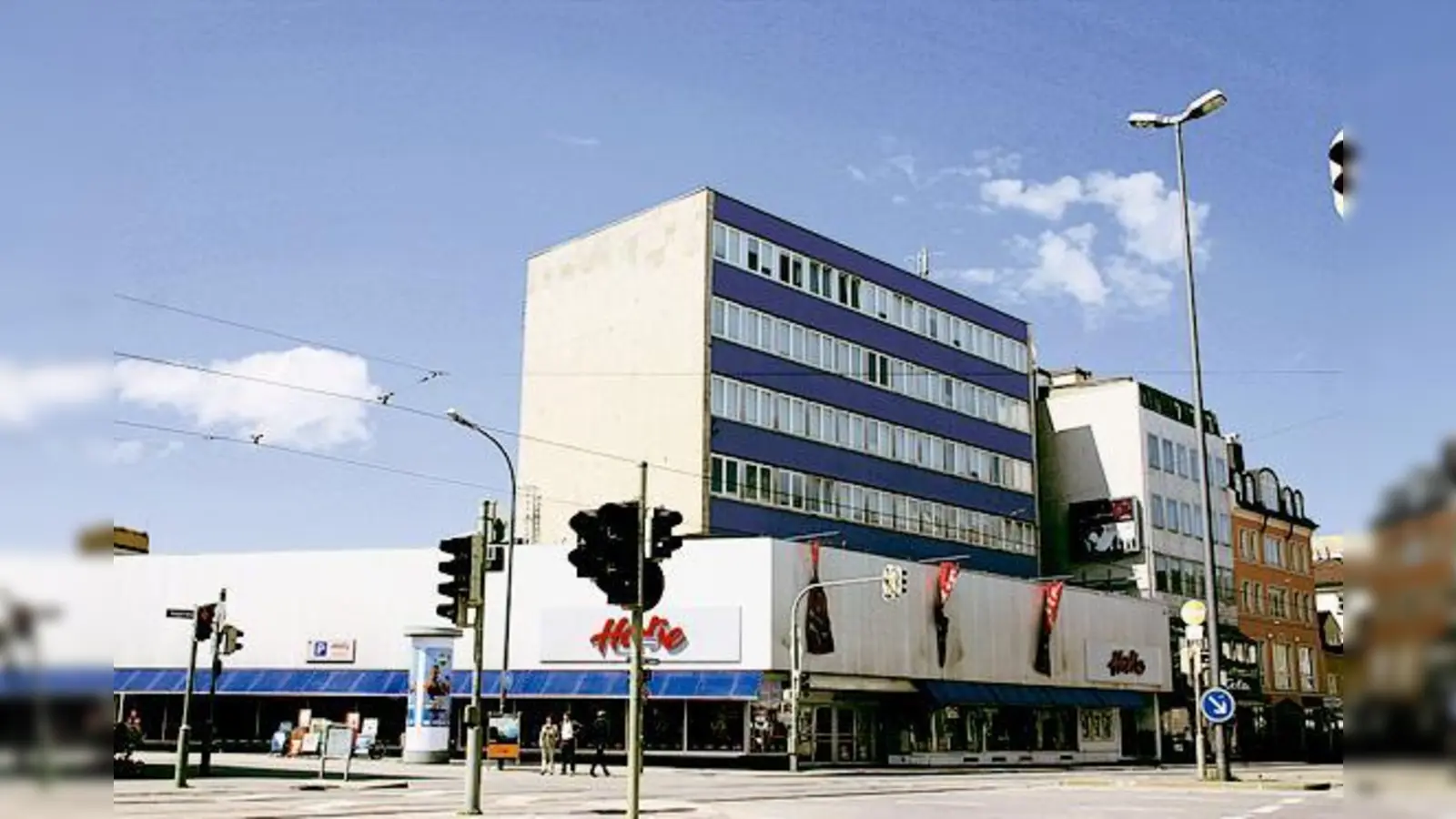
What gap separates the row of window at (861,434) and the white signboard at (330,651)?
1760cm

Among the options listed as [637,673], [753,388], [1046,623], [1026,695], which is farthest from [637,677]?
[1046,623]

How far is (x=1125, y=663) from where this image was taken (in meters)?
70.2

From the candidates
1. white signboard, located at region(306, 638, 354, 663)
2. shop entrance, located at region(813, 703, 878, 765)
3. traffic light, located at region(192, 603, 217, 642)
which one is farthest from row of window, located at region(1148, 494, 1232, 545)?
traffic light, located at region(192, 603, 217, 642)

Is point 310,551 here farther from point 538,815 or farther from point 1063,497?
point 1063,497

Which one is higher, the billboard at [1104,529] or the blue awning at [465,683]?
the billboard at [1104,529]

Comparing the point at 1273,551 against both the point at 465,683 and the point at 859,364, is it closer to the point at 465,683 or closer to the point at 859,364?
the point at 859,364

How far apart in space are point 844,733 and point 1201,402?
2623 cm

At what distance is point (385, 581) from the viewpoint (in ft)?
187

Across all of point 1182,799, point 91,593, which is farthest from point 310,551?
point 91,593

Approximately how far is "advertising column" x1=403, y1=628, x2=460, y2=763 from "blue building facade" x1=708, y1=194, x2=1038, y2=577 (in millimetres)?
14240

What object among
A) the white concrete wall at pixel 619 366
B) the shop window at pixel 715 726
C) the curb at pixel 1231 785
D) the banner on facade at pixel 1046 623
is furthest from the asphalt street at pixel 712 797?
the banner on facade at pixel 1046 623

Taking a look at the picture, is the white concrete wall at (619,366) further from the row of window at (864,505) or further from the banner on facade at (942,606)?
the banner on facade at (942,606)

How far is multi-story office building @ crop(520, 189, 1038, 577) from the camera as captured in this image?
195 feet

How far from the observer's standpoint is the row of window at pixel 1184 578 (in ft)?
265
